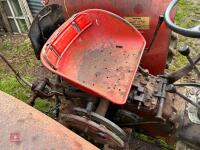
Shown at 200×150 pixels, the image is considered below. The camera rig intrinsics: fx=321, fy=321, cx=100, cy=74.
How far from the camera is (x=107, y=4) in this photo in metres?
2.04

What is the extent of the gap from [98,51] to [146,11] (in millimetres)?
387

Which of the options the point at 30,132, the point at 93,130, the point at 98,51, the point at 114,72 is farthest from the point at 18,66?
the point at 30,132

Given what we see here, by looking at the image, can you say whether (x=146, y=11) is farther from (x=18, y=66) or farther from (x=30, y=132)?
(x=18, y=66)

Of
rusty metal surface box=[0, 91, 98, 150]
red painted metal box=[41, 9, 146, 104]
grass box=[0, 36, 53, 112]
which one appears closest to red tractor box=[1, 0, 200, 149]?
red painted metal box=[41, 9, 146, 104]

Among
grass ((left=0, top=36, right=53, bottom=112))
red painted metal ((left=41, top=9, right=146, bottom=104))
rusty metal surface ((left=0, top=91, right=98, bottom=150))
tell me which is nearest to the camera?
rusty metal surface ((left=0, top=91, right=98, bottom=150))

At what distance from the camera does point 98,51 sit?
2037mm

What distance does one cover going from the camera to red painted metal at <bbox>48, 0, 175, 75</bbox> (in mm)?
1967

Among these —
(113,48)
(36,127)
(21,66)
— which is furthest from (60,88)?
(21,66)

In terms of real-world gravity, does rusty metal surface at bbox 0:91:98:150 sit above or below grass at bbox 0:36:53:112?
above

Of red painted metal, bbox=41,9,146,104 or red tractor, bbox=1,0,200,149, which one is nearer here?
red tractor, bbox=1,0,200,149

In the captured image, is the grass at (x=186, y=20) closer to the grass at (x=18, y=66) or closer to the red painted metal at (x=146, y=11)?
the red painted metal at (x=146, y=11)

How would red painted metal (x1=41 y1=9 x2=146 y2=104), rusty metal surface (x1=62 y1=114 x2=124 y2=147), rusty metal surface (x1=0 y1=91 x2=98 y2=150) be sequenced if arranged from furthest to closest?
red painted metal (x1=41 y1=9 x2=146 y2=104) < rusty metal surface (x1=62 y1=114 x2=124 y2=147) < rusty metal surface (x1=0 y1=91 x2=98 y2=150)

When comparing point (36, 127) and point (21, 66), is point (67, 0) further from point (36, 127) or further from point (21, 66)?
point (21, 66)

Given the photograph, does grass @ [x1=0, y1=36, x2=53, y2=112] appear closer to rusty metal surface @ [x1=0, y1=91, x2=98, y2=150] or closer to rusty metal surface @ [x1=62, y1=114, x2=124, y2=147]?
rusty metal surface @ [x1=62, y1=114, x2=124, y2=147]
